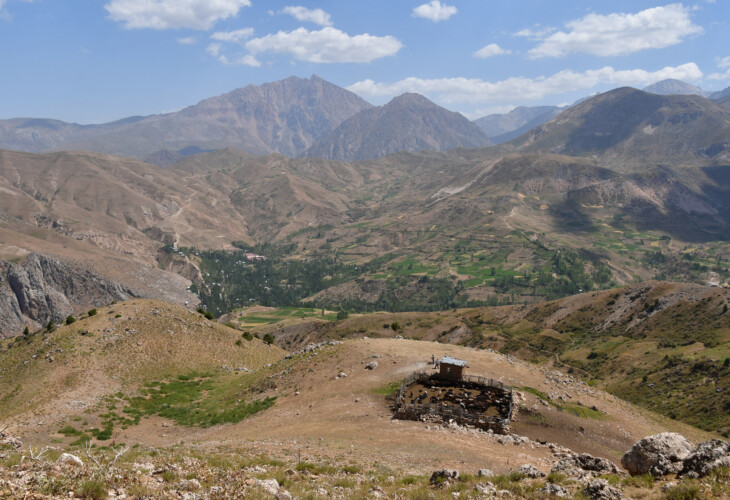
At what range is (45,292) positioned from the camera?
165000mm

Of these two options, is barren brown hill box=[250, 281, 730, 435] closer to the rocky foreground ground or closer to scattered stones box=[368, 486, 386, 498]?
the rocky foreground ground

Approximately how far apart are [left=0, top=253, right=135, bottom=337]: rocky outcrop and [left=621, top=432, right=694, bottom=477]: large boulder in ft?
599

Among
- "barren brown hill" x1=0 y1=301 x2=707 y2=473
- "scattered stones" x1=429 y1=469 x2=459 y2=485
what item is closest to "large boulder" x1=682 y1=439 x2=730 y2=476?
"scattered stones" x1=429 y1=469 x2=459 y2=485

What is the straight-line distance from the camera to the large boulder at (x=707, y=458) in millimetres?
15711

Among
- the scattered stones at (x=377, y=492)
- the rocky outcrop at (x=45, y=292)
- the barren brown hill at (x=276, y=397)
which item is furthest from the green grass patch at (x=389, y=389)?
the rocky outcrop at (x=45, y=292)

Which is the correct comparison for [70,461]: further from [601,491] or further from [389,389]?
[389,389]

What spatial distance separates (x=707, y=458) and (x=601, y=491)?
14.6 feet

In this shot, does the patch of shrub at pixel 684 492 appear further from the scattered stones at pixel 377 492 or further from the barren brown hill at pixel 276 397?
the barren brown hill at pixel 276 397

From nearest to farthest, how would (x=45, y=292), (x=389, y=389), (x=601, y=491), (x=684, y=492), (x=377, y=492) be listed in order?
(x=684, y=492) < (x=601, y=491) < (x=377, y=492) < (x=389, y=389) < (x=45, y=292)

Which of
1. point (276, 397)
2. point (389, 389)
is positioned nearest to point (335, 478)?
point (389, 389)

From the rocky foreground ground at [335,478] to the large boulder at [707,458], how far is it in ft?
0.10

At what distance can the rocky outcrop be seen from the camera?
152 m

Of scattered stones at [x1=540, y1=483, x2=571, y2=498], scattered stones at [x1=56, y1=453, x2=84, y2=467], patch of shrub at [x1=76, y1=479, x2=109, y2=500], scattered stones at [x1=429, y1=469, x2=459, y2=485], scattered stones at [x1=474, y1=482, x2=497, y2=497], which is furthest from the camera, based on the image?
scattered stones at [x1=429, y1=469, x2=459, y2=485]

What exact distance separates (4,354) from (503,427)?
73259mm
